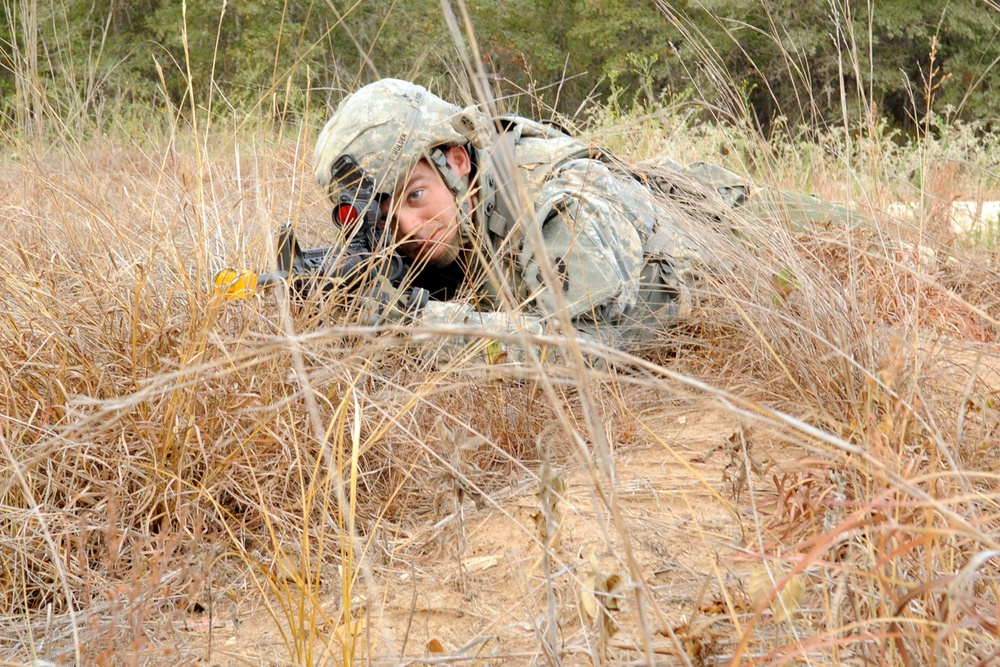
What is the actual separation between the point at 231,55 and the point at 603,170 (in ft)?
31.7

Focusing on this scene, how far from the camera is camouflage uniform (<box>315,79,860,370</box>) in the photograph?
243 cm

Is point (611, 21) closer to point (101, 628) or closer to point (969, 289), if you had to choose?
point (969, 289)

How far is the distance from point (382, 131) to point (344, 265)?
2.07 ft

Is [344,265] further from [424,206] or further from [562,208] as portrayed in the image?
[562,208]

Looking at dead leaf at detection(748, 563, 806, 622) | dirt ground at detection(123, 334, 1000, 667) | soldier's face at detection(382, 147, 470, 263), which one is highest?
dead leaf at detection(748, 563, 806, 622)

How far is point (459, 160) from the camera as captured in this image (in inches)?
115

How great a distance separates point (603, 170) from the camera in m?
2.34

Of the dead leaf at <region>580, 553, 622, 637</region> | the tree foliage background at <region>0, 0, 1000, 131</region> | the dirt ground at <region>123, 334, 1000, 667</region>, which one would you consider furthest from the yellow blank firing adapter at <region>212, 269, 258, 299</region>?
the tree foliage background at <region>0, 0, 1000, 131</region>

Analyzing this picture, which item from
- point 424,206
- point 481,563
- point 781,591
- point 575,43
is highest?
point 781,591

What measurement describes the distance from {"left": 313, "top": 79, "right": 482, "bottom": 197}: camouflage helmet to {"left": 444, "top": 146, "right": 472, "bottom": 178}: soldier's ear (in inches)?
3.0

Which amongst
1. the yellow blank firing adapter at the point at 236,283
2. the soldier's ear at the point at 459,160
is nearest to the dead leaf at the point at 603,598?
the yellow blank firing adapter at the point at 236,283

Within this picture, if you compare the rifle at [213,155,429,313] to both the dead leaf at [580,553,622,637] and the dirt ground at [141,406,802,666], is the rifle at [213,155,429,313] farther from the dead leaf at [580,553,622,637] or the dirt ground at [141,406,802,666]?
the dead leaf at [580,553,622,637]

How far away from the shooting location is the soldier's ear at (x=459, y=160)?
2859 mm

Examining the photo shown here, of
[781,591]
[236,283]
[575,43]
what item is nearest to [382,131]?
[236,283]
